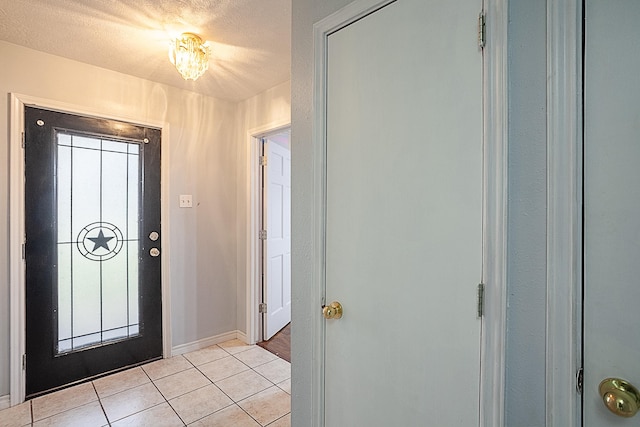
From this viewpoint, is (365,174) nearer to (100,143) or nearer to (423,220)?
(423,220)

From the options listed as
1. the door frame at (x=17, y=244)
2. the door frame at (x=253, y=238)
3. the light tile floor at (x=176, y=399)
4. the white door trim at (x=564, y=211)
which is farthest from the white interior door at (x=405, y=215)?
the door frame at (x=17, y=244)

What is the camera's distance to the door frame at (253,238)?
2920 millimetres

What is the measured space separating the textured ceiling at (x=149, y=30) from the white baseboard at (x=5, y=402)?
2.27 meters

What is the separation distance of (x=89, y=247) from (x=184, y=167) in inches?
37.7

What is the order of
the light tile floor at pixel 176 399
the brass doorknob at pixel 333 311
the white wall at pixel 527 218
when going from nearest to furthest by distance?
the white wall at pixel 527 218 → the brass doorknob at pixel 333 311 → the light tile floor at pixel 176 399

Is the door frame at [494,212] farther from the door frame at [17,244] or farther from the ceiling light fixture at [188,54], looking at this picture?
the door frame at [17,244]

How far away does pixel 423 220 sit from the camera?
2.99 feet

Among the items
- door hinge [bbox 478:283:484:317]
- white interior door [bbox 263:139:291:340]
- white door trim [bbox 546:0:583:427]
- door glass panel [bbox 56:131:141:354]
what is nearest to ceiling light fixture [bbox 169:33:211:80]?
door glass panel [bbox 56:131:141:354]

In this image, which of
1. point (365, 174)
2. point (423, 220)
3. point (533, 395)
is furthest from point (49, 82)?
point (533, 395)

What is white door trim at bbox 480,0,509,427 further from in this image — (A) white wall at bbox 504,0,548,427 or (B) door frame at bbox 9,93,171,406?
(B) door frame at bbox 9,93,171,406

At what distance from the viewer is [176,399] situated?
6.79 ft

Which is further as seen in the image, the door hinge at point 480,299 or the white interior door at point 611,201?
the door hinge at point 480,299

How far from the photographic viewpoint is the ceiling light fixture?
6.15 ft

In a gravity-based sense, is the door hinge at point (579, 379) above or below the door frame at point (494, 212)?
below
